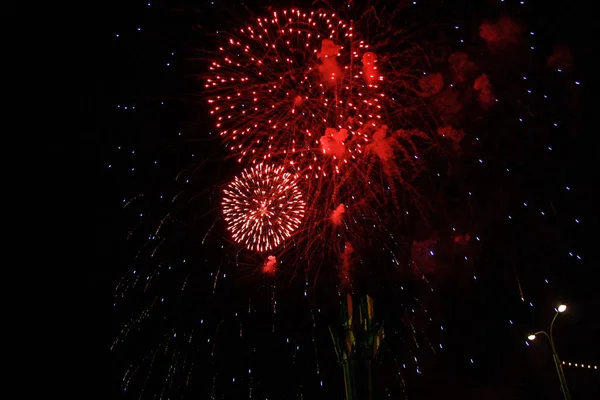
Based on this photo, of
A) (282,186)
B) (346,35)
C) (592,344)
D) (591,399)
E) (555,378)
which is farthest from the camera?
(555,378)

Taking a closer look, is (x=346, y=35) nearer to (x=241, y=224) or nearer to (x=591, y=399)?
(x=241, y=224)

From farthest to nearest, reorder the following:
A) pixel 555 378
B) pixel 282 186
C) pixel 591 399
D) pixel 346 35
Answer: pixel 555 378
pixel 591 399
pixel 282 186
pixel 346 35

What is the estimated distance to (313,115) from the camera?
8.41 metres

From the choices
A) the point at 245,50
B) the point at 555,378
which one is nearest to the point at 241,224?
the point at 245,50

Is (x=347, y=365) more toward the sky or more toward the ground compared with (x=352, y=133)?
A: more toward the ground

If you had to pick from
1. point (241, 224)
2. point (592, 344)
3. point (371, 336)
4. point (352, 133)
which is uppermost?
point (592, 344)

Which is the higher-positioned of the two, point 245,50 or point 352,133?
point 245,50

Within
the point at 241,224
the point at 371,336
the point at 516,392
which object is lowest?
the point at 371,336

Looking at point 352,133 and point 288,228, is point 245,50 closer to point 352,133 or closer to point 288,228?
point 352,133

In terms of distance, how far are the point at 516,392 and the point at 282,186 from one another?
22360 mm

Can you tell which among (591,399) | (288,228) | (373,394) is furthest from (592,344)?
(288,228)

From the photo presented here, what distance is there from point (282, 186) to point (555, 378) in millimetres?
25790

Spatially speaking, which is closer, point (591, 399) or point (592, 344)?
point (591, 399)

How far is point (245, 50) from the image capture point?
834 cm
